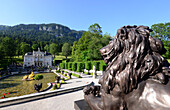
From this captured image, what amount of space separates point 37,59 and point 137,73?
57.1 meters

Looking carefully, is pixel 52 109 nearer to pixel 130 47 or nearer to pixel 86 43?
pixel 130 47

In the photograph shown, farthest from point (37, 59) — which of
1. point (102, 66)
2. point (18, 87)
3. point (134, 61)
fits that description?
point (134, 61)

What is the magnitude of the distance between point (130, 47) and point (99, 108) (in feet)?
6.04

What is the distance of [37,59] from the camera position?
170 ft

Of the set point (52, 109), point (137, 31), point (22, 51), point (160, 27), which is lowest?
point (52, 109)

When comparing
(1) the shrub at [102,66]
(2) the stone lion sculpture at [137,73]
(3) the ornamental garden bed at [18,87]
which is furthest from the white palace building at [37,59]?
(2) the stone lion sculpture at [137,73]

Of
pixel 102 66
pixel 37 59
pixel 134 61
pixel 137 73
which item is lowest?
pixel 102 66

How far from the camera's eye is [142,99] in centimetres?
189

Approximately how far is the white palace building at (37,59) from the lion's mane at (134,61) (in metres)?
51.0

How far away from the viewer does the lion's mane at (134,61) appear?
6.23 feet

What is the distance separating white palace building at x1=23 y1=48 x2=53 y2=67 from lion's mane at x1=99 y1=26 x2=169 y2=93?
2007 inches

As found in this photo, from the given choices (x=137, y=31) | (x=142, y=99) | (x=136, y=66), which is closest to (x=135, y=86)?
(x=142, y=99)

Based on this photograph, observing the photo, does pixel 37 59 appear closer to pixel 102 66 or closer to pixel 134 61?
pixel 102 66

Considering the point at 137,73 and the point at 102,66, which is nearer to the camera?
the point at 137,73
